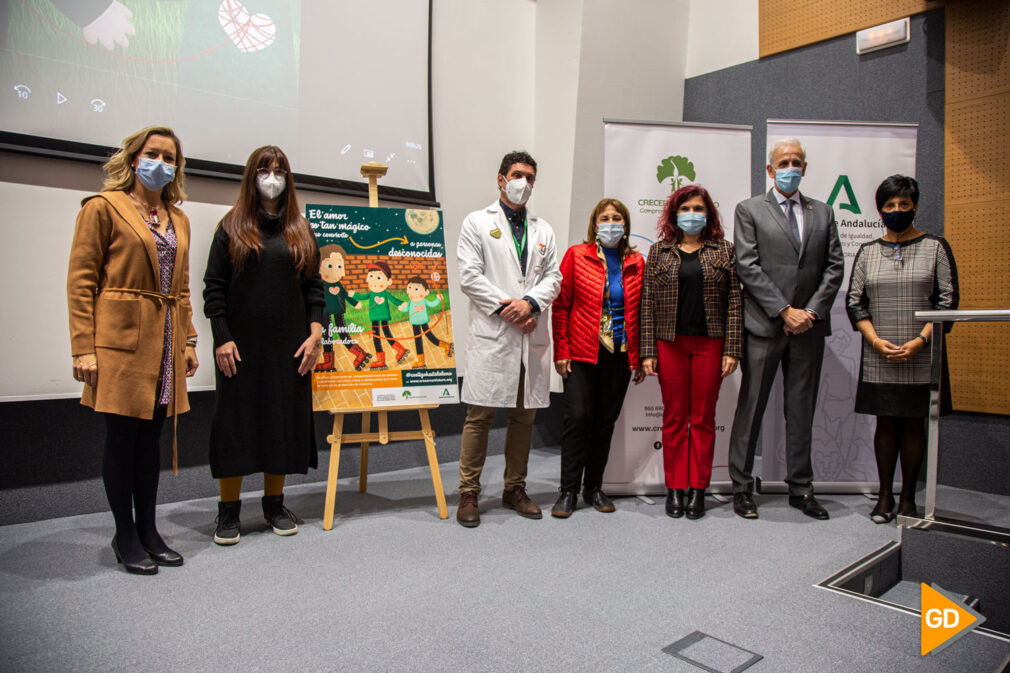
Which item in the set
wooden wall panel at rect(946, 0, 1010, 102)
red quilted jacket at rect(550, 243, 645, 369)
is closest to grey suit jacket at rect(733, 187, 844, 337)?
red quilted jacket at rect(550, 243, 645, 369)

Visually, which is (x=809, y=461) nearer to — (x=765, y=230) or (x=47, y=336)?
(x=765, y=230)

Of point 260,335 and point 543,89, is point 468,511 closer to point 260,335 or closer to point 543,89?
point 260,335

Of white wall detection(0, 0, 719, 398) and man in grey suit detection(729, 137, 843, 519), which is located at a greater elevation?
white wall detection(0, 0, 719, 398)

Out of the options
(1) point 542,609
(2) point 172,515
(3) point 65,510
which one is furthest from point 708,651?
(3) point 65,510

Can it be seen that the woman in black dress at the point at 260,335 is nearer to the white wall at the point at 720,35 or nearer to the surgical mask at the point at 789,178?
the surgical mask at the point at 789,178

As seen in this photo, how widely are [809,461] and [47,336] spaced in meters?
3.47

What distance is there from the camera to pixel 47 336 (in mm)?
2787

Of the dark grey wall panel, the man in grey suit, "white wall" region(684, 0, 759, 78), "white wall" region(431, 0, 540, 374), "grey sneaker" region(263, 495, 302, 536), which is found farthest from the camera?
"white wall" region(684, 0, 759, 78)

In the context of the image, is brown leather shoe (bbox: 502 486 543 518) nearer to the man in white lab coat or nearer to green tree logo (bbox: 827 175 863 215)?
the man in white lab coat

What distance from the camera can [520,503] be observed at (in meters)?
3.01

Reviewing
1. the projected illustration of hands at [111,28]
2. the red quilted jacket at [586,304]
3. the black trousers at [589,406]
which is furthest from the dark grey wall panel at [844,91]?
the projected illustration of hands at [111,28]

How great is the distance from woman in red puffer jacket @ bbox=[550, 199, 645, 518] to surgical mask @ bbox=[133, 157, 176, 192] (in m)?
1.71

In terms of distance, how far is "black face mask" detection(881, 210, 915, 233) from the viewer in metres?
2.95

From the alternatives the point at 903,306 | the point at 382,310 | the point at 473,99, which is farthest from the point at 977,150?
the point at 382,310
